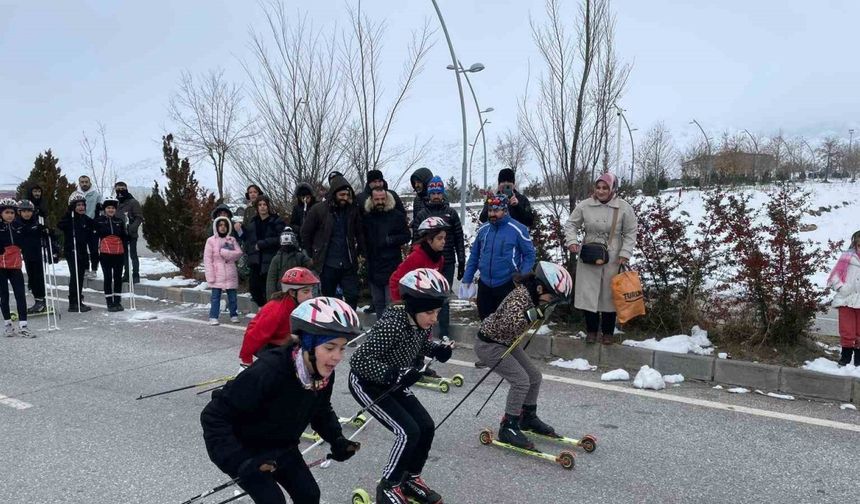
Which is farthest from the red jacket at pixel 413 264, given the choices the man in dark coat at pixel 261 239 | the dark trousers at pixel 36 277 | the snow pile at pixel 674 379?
the dark trousers at pixel 36 277

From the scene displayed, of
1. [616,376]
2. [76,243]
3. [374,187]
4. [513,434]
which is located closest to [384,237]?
[374,187]

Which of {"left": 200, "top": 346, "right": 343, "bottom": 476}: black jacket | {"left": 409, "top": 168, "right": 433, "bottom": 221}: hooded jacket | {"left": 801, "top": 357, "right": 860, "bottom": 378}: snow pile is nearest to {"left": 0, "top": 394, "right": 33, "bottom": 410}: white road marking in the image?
{"left": 200, "top": 346, "right": 343, "bottom": 476}: black jacket

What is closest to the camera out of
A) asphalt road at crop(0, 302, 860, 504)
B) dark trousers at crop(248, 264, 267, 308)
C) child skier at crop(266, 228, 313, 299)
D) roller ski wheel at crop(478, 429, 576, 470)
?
asphalt road at crop(0, 302, 860, 504)

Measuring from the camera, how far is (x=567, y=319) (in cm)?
802

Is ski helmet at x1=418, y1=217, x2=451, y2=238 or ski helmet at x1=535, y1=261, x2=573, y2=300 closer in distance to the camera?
ski helmet at x1=535, y1=261, x2=573, y2=300

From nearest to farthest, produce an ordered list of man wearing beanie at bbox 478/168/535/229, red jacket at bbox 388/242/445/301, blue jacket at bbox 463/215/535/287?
red jacket at bbox 388/242/445/301, blue jacket at bbox 463/215/535/287, man wearing beanie at bbox 478/168/535/229

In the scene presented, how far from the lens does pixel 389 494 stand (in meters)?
3.68

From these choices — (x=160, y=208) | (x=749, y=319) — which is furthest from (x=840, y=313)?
(x=160, y=208)

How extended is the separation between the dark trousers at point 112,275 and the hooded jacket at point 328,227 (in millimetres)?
4574

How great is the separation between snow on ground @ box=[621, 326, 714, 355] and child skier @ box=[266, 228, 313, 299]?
3986 millimetres

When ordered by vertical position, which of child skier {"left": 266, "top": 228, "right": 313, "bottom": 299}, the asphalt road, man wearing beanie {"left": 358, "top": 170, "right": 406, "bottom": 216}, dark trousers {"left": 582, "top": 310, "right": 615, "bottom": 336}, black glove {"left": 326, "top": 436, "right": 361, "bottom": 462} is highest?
man wearing beanie {"left": 358, "top": 170, "right": 406, "bottom": 216}

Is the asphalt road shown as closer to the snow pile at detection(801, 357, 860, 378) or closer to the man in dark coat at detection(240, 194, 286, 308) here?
the snow pile at detection(801, 357, 860, 378)

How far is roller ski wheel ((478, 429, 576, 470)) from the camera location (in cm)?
426

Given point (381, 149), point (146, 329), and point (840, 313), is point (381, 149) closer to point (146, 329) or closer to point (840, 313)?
point (146, 329)
